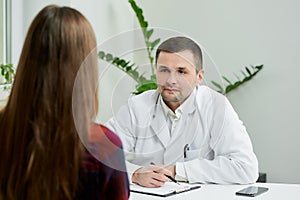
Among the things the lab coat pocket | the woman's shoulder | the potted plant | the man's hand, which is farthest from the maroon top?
the potted plant

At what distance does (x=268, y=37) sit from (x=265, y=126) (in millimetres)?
540

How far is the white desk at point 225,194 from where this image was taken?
191 cm

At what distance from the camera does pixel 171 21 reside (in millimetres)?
3652

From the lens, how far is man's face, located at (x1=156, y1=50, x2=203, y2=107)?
6.04 ft

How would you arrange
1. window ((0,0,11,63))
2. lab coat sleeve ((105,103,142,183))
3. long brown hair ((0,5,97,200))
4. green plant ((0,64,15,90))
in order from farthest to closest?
1. window ((0,0,11,63))
2. green plant ((0,64,15,90))
3. lab coat sleeve ((105,103,142,183))
4. long brown hair ((0,5,97,200))

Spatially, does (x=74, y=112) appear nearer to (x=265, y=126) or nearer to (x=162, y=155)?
(x=162, y=155)

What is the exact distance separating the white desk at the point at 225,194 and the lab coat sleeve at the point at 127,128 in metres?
0.13

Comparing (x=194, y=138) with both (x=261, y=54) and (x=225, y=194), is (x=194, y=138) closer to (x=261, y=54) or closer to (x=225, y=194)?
(x=225, y=194)

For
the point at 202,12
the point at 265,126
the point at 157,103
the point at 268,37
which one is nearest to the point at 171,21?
the point at 202,12

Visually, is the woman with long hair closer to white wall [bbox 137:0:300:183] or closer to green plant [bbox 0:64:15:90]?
green plant [bbox 0:64:15:90]

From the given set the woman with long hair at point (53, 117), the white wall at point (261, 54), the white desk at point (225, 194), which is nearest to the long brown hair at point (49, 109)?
the woman with long hair at point (53, 117)

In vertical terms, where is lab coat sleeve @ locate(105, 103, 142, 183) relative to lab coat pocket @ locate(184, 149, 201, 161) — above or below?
above

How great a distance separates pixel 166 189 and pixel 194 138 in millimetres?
231

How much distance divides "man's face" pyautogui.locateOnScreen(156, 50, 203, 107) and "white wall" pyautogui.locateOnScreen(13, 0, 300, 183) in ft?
4.51
